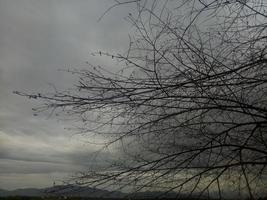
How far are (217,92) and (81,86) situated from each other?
4.86ft

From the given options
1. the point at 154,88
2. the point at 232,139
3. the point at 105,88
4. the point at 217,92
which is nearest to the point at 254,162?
the point at 232,139

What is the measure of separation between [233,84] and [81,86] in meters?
1.61

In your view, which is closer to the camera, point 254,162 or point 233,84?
point 233,84

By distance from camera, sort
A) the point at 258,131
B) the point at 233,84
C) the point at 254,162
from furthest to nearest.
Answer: the point at 258,131 → the point at 254,162 → the point at 233,84

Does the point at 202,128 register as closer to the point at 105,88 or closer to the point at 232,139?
the point at 232,139

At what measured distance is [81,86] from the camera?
199 inches

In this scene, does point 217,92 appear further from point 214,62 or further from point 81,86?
point 81,86

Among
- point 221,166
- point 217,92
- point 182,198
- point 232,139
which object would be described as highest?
point 217,92

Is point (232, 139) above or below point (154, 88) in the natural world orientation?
below

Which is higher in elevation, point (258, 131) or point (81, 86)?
point (81, 86)

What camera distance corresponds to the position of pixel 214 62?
5133 mm

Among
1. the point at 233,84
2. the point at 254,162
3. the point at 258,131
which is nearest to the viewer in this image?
the point at 233,84

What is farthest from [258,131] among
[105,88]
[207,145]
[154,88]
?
[105,88]

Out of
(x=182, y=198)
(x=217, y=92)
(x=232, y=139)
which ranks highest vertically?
(x=217, y=92)
